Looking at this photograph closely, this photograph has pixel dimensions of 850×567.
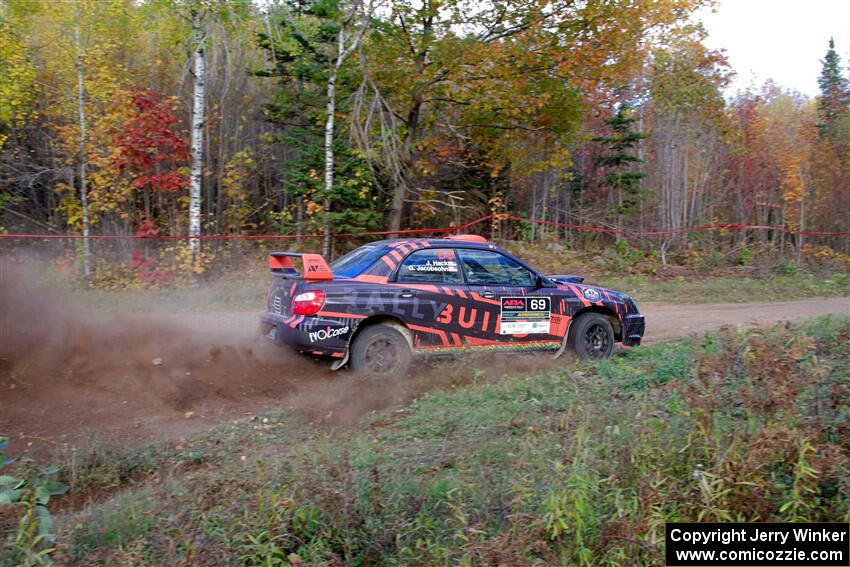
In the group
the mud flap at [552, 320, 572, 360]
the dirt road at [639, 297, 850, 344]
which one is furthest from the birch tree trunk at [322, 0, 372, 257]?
the mud flap at [552, 320, 572, 360]

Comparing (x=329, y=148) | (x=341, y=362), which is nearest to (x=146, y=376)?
(x=341, y=362)

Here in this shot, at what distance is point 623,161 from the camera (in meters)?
22.0

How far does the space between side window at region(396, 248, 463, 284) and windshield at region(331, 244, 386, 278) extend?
368 millimetres

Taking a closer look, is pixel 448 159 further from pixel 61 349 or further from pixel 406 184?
pixel 61 349

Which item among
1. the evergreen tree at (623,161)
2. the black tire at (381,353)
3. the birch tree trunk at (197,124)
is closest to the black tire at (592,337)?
the black tire at (381,353)

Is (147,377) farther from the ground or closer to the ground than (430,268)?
closer to the ground

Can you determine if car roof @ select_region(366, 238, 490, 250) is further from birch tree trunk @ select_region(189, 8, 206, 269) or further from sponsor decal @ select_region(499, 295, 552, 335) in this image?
birch tree trunk @ select_region(189, 8, 206, 269)

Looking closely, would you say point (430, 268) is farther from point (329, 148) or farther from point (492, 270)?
point (329, 148)

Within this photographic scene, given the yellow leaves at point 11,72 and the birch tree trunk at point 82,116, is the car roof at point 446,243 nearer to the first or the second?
the birch tree trunk at point 82,116

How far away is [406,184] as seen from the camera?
60.9ft

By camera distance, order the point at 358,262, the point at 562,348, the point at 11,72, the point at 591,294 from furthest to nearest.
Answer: the point at 11,72
the point at 591,294
the point at 562,348
the point at 358,262

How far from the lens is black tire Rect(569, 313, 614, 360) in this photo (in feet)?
28.7

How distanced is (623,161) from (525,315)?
15156mm

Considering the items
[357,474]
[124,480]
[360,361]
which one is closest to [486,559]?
[357,474]
